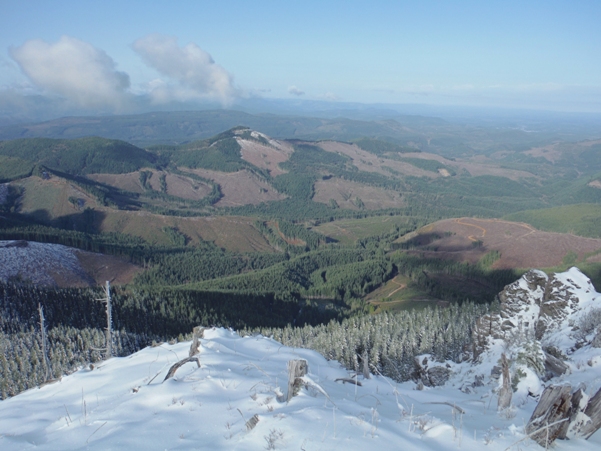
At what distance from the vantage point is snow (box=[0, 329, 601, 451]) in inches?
297

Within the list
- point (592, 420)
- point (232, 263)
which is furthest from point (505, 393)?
point (232, 263)

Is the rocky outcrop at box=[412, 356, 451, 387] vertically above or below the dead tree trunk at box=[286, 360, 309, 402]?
below

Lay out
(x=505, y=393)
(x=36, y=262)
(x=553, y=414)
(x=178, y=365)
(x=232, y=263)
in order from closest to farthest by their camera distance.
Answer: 1. (x=553, y=414)
2. (x=505, y=393)
3. (x=178, y=365)
4. (x=36, y=262)
5. (x=232, y=263)

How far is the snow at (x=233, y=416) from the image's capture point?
24.7ft

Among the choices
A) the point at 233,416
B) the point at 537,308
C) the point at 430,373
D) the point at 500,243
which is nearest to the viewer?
the point at 233,416

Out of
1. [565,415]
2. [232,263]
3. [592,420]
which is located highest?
[565,415]

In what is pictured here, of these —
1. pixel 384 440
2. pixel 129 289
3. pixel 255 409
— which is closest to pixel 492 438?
pixel 384 440

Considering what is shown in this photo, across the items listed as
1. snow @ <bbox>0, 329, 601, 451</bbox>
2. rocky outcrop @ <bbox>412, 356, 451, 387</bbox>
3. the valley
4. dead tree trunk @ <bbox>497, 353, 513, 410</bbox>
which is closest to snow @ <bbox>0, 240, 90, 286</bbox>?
the valley

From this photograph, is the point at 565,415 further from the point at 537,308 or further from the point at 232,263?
the point at 232,263

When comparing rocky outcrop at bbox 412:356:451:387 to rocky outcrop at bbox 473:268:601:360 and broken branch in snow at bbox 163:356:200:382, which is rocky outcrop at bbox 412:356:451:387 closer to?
rocky outcrop at bbox 473:268:601:360

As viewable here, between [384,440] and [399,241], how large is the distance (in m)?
120

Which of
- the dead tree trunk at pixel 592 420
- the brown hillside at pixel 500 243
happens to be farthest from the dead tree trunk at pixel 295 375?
the brown hillside at pixel 500 243

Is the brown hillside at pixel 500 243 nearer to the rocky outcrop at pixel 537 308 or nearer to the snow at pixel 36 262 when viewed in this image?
the rocky outcrop at pixel 537 308

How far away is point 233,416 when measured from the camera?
8797 millimetres
